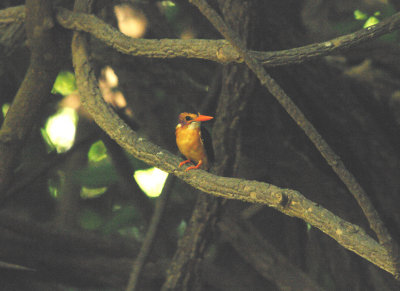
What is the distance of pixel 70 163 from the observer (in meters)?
4.86

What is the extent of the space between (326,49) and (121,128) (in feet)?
2.68

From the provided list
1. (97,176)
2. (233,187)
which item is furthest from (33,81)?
(97,176)

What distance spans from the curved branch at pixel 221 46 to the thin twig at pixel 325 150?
0.08 metres

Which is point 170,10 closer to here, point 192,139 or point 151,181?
point 151,181

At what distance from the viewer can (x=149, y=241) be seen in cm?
362

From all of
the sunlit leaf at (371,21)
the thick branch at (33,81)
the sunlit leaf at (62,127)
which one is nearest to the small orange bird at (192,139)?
the thick branch at (33,81)

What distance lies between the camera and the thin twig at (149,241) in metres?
3.49

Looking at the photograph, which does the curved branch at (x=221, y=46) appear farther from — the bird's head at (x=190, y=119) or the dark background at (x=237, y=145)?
the dark background at (x=237, y=145)

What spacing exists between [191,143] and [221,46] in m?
0.72

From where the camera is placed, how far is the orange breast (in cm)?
267

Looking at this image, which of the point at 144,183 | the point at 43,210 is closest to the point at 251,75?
the point at 144,183

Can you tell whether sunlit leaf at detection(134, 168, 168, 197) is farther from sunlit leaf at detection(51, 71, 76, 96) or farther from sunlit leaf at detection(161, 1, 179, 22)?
sunlit leaf at detection(161, 1, 179, 22)

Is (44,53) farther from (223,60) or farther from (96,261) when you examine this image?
(96,261)

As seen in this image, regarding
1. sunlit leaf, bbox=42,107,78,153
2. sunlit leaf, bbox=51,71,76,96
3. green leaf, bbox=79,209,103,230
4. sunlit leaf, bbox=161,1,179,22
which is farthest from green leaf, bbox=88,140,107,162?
sunlit leaf, bbox=161,1,179,22
